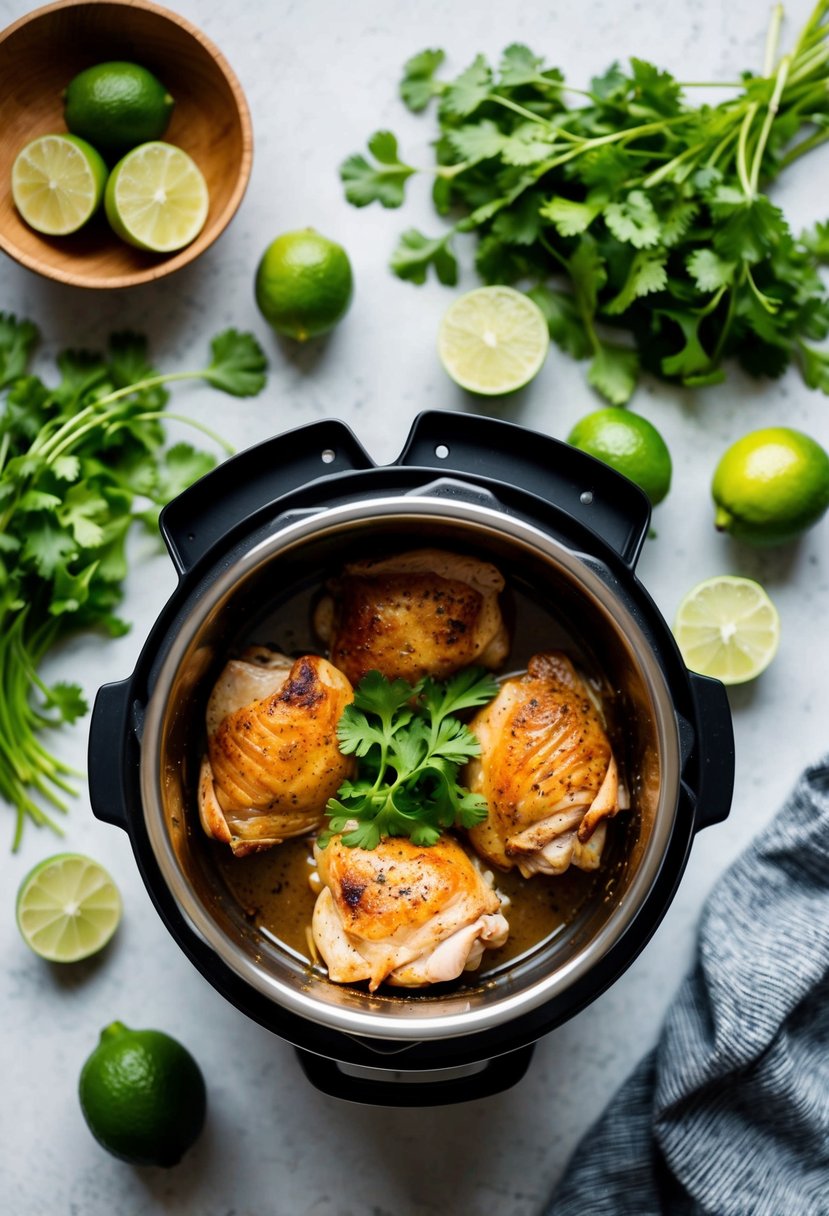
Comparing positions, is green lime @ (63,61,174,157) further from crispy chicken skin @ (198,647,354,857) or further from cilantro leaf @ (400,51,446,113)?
crispy chicken skin @ (198,647,354,857)

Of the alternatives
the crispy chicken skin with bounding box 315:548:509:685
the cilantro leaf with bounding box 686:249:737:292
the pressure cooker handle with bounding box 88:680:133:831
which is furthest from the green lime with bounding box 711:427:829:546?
the pressure cooker handle with bounding box 88:680:133:831

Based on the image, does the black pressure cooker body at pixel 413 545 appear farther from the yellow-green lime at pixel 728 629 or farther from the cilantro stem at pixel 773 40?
the cilantro stem at pixel 773 40

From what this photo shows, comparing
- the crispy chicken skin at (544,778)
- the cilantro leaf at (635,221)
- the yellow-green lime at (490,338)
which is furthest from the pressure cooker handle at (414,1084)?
the cilantro leaf at (635,221)

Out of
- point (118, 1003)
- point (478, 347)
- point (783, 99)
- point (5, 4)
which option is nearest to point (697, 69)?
point (783, 99)

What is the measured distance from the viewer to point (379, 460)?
88.7 inches

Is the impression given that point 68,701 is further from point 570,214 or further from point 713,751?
point 570,214

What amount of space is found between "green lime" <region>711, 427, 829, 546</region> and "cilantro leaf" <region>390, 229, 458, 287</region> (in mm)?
684

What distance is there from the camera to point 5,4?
7.43 ft

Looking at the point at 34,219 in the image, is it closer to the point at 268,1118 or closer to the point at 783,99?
the point at 783,99

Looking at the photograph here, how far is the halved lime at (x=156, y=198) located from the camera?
Result: 2092 millimetres

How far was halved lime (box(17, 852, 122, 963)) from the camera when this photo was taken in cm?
216

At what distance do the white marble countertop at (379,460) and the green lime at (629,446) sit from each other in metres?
0.17

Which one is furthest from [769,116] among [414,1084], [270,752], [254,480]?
[414,1084]

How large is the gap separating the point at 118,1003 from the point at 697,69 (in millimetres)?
2264
